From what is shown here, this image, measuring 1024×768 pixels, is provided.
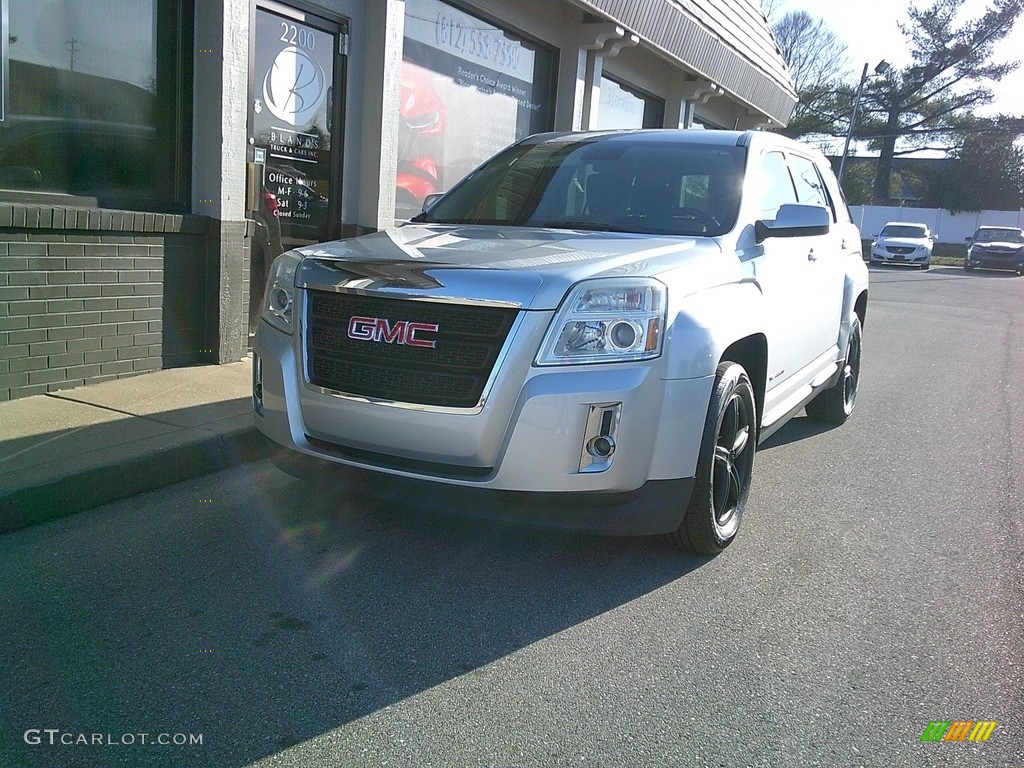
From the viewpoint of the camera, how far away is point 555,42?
10.9 meters

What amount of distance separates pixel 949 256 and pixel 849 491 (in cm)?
4654

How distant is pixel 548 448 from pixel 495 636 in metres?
0.66

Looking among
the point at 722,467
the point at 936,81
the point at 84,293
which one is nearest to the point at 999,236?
the point at 936,81

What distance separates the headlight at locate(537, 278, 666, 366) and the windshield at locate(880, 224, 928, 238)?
32.7 m

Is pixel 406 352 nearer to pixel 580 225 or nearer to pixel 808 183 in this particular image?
pixel 580 225

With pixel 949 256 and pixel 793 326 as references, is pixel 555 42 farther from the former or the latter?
pixel 949 256

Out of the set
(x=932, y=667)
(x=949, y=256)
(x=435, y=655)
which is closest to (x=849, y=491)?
(x=932, y=667)

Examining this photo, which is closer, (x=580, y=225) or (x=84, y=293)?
(x=580, y=225)

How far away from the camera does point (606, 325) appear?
337 centimetres

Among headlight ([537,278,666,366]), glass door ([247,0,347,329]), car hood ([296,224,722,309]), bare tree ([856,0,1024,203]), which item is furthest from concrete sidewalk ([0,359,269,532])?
bare tree ([856,0,1024,203])

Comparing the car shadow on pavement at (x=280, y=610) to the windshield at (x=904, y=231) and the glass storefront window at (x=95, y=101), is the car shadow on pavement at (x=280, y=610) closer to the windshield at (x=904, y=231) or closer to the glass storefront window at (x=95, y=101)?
the glass storefront window at (x=95, y=101)

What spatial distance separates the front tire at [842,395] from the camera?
6.57 meters

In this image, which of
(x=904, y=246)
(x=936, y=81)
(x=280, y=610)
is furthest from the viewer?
(x=936, y=81)

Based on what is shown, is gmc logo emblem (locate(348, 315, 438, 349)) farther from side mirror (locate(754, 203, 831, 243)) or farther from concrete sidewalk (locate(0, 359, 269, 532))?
side mirror (locate(754, 203, 831, 243))
